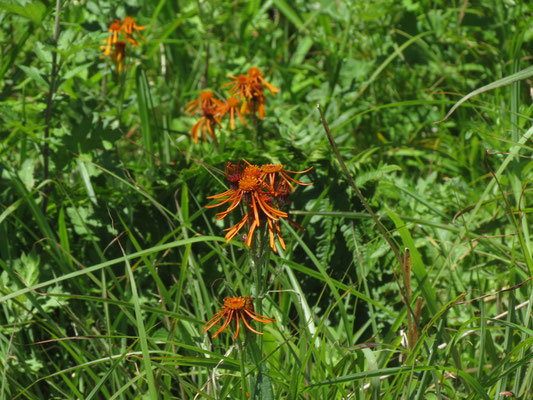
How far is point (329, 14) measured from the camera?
3.45 metres

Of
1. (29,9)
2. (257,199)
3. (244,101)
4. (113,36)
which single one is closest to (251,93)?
(244,101)

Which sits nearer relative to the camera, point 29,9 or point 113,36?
point 29,9

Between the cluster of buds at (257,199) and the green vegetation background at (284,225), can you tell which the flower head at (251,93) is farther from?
the cluster of buds at (257,199)

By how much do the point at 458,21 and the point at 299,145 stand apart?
48.5 inches

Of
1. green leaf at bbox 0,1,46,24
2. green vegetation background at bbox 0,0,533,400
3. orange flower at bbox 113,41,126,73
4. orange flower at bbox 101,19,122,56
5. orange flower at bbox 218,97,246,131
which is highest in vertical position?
green leaf at bbox 0,1,46,24

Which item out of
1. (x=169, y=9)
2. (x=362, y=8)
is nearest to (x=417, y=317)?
(x=362, y=8)

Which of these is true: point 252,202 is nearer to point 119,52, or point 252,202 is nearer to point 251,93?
point 251,93

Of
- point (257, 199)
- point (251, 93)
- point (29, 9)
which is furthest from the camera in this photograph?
point (251, 93)

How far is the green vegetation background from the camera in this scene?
5.25 feet

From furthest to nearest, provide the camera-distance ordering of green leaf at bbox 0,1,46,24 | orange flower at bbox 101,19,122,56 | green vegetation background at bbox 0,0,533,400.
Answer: orange flower at bbox 101,19,122,56 < green leaf at bbox 0,1,46,24 < green vegetation background at bbox 0,0,533,400

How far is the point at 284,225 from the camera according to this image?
2154 millimetres

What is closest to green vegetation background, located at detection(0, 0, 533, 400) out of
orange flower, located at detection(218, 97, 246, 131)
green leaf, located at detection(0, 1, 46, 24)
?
green leaf, located at detection(0, 1, 46, 24)

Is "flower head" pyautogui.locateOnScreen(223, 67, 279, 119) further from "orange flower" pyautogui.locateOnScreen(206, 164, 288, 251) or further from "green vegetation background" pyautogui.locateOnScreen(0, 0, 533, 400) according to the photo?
"orange flower" pyautogui.locateOnScreen(206, 164, 288, 251)

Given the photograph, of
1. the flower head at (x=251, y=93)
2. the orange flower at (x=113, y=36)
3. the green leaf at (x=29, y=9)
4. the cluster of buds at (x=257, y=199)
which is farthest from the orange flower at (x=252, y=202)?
the orange flower at (x=113, y=36)
